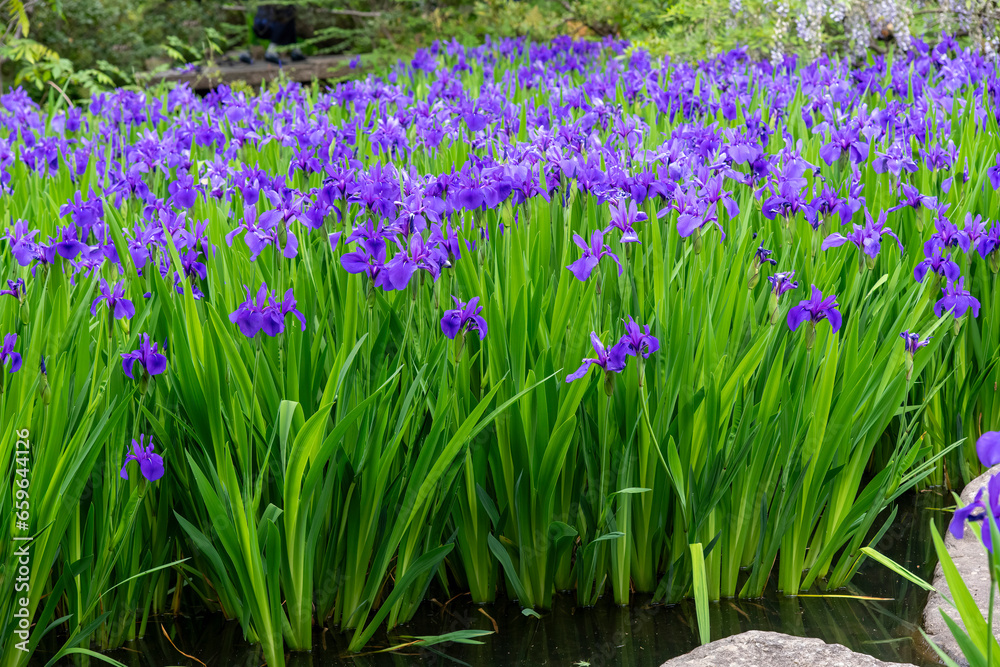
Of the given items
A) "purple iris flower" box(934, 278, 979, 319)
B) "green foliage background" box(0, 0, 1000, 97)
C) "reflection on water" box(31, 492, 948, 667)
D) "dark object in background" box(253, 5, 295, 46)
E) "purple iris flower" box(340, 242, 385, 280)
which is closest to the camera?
"purple iris flower" box(340, 242, 385, 280)

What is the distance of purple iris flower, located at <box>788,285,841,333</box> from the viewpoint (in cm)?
167

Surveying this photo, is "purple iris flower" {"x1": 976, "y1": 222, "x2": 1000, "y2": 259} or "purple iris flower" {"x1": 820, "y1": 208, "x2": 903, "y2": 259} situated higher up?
"purple iris flower" {"x1": 820, "y1": 208, "x2": 903, "y2": 259}

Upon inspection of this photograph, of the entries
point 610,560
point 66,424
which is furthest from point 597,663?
point 66,424

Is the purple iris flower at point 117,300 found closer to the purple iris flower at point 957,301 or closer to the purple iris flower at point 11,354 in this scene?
the purple iris flower at point 11,354

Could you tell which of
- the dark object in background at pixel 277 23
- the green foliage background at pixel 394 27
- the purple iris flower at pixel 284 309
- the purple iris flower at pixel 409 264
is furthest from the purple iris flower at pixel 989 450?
the dark object in background at pixel 277 23

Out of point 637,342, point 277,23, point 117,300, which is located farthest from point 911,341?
point 277,23

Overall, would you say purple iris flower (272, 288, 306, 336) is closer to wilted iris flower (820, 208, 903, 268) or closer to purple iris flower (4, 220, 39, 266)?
purple iris flower (4, 220, 39, 266)

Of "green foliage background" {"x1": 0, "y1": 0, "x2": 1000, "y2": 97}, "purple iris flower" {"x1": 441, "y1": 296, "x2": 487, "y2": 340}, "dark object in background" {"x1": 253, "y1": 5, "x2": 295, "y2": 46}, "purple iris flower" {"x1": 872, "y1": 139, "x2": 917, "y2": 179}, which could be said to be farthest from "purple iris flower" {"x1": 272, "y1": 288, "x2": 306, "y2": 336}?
"dark object in background" {"x1": 253, "y1": 5, "x2": 295, "y2": 46}

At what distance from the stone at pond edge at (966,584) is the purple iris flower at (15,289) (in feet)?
6.48

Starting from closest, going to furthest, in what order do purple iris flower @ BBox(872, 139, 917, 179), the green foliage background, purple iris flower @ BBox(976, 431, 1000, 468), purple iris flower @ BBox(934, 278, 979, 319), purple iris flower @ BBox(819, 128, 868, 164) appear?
1. purple iris flower @ BBox(976, 431, 1000, 468)
2. purple iris flower @ BBox(934, 278, 979, 319)
3. purple iris flower @ BBox(872, 139, 917, 179)
4. purple iris flower @ BBox(819, 128, 868, 164)
5. the green foliage background

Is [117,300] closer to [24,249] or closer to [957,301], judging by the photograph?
[24,249]

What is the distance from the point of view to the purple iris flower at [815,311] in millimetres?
1669

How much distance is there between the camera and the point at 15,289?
179 centimetres

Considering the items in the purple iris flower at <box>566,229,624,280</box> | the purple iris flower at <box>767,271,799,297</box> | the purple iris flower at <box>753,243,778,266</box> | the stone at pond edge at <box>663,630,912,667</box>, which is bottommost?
the stone at pond edge at <box>663,630,912,667</box>
